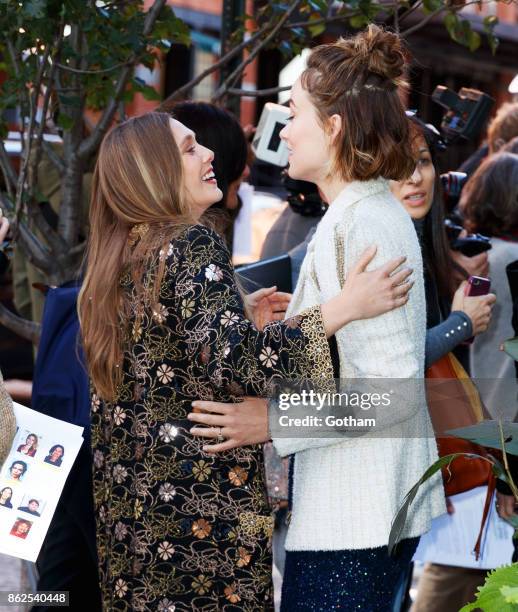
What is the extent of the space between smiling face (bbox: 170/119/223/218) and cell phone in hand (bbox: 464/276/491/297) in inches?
35.5

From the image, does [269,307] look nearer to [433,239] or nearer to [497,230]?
[433,239]

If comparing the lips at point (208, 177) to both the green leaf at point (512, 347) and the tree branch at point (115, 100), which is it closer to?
the tree branch at point (115, 100)

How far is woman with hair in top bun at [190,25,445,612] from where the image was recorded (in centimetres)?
226

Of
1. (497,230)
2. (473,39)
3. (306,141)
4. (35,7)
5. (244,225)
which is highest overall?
(35,7)

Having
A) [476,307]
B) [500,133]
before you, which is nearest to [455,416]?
[476,307]

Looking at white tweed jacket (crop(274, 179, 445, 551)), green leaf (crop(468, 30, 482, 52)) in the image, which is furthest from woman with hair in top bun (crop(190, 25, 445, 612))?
green leaf (crop(468, 30, 482, 52))

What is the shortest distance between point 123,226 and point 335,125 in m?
0.53

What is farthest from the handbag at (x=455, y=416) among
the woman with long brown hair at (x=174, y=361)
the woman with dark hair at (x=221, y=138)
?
the woman with dark hair at (x=221, y=138)

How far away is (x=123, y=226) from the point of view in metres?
2.42

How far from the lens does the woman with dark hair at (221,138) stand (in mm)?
3148

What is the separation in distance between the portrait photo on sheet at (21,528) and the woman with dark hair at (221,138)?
3.70 ft

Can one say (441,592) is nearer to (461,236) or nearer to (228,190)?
(461,236)

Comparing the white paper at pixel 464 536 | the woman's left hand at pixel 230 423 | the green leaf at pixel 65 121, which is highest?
A: the green leaf at pixel 65 121

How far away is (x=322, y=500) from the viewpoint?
230cm
